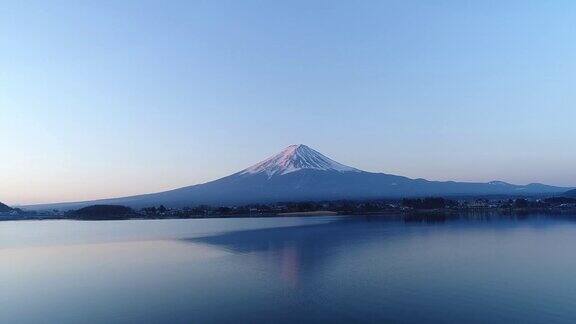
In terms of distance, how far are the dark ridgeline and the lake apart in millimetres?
21605

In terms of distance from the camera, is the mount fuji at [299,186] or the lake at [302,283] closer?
the lake at [302,283]

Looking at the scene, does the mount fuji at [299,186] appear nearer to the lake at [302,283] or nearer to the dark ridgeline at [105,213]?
the dark ridgeline at [105,213]

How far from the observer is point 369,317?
16.3 feet

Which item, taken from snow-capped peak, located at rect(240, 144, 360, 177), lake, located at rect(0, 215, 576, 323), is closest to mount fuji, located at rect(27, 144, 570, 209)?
snow-capped peak, located at rect(240, 144, 360, 177)

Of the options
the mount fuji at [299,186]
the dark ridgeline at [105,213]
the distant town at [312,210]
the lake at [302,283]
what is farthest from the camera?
the mount fuji at [299,186]

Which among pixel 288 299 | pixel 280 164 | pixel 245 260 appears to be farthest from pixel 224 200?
pixel 288 299

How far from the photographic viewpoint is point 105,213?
3497 cm

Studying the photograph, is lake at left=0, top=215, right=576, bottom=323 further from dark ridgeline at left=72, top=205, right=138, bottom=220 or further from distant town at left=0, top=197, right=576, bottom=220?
dark ridgeline at left=72, top=205, right=138, bottom=220

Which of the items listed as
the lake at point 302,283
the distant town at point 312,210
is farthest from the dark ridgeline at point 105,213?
the lake at point 302,283

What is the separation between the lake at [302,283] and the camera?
5.26 metres

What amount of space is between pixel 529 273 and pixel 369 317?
3.60 metres

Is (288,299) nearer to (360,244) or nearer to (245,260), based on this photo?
(245,260)

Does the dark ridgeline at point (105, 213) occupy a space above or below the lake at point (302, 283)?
above

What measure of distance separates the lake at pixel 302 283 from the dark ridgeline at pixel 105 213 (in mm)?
21605
